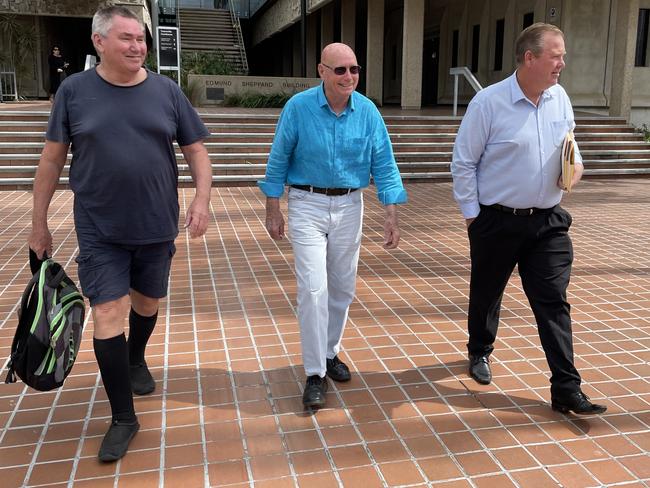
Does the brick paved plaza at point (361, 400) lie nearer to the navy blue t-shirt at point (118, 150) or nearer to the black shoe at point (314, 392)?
the black shoe at point (314, 392)

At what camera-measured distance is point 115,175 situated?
113 inches

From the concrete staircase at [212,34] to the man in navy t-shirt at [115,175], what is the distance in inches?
935

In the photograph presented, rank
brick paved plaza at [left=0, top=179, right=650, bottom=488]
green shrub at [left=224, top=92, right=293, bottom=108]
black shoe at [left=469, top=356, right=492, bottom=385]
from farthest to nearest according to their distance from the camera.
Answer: green shrub at [left=224, top=92, right=293, bottom=108] < black shoe at [left=469, top=356, right=492, bottom=385] < brick paved plaza at [left=0, top=179, right=650, bottom=488]

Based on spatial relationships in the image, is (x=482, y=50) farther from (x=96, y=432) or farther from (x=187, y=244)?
(x=96, y=432)

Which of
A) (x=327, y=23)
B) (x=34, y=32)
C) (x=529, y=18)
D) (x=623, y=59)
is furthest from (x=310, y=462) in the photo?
(x=327, y=23)

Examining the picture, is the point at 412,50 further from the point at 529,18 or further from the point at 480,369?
the point at 480,369

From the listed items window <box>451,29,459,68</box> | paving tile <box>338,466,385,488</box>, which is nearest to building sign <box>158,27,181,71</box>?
window <box>451,29,459,68</box>

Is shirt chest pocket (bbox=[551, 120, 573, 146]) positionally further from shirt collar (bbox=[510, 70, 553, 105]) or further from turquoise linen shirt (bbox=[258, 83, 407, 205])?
turquoise linen shirt (bbox=[258, 83, 407, 205])

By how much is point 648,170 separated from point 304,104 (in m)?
12.6

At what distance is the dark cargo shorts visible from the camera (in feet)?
9.56

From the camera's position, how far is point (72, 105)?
284 centimetres

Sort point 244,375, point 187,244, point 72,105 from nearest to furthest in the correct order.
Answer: point 72,105 → point 244,375 → point 187,244

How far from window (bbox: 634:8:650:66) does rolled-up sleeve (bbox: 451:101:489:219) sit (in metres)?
18.5

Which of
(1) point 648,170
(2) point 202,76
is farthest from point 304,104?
(2) point 202,76
